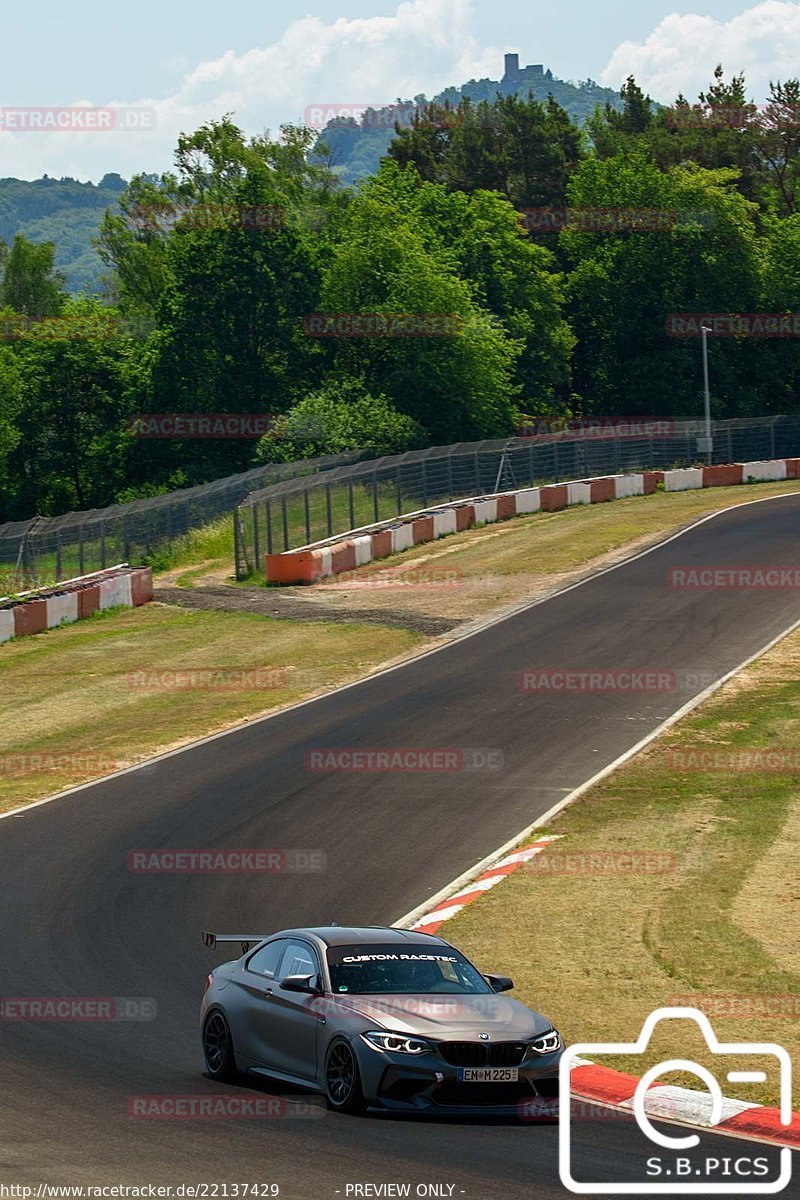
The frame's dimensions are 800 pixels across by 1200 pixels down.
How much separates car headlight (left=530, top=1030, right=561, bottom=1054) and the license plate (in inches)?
11.4

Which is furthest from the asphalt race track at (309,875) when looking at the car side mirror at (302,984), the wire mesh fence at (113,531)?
the wire mesh fence at (113,531)

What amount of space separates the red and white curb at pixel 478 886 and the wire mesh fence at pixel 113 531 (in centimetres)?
2729

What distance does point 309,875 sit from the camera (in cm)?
2108

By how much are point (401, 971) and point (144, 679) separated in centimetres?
2518

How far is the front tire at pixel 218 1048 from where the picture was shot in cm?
1330

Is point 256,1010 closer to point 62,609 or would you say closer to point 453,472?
point 62,609

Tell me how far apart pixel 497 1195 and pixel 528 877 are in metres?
10.8

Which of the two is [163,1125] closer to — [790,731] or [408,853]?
[408,853]

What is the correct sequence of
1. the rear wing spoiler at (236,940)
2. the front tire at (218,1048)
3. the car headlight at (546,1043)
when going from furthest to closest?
the rear wing spoiler at (236,940), the front tire at (218,1048), the car headlight at (546,1043)

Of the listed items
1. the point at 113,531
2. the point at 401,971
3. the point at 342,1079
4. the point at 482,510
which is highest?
the point at 113,531

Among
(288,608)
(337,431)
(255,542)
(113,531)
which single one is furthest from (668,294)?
(288,608)

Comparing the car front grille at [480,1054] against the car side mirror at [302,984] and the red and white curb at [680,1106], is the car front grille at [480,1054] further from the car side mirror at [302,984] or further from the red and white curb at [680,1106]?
the car side mirror at [302,984]

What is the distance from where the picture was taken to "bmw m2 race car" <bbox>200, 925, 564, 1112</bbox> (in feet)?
39.0

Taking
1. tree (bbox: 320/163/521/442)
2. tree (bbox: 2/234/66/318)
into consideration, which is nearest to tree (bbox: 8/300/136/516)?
tree (bbox: 320/163/521/442)
